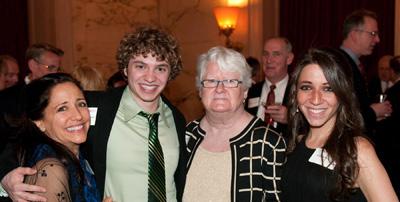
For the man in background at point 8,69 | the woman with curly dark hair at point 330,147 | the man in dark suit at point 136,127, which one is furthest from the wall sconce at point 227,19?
the woman with curly dark hair at point 330,147

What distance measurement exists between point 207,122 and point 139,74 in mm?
503

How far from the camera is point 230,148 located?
273 cm

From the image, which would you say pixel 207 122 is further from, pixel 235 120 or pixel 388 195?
pixel 388 195

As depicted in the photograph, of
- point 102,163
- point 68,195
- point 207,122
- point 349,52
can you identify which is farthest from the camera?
point 349,52

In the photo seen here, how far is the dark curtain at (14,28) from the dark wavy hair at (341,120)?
5.79 m

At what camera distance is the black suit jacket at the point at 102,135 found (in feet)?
8.68

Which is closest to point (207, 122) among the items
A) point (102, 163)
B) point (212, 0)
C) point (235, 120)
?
point (235, 120)

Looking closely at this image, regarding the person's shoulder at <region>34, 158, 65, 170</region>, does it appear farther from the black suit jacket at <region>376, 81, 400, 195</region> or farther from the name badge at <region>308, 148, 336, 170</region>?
the black suit jacket at <region>376, 81, 400, 195</region>

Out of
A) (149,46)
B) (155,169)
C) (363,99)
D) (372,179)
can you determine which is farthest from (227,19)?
(372,179)

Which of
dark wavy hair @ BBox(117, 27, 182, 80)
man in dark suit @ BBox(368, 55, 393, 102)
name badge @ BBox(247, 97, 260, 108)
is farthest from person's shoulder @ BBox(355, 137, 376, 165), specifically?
man in dark suit @ BBox(368, 55, 393, 102)

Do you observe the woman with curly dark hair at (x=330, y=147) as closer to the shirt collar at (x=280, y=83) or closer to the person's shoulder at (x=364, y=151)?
the person's shoulder at (x=364, y=151)

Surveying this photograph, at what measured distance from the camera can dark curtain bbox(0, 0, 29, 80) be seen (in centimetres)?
727

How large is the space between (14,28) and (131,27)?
1807mm

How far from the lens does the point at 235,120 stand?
2.79 meters
